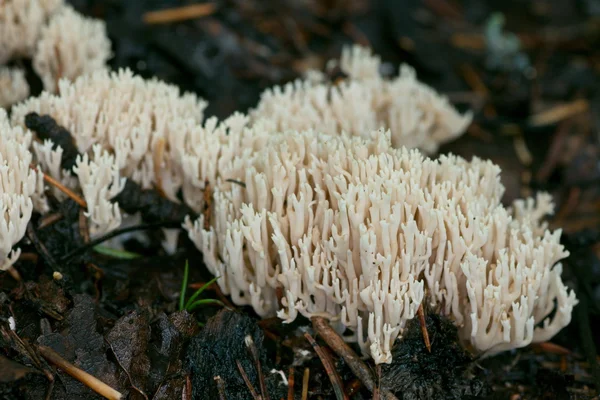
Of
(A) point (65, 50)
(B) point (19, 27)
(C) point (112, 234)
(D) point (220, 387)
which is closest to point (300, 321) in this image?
(D) point (220, 387)

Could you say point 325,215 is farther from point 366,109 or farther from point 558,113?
point 558,113

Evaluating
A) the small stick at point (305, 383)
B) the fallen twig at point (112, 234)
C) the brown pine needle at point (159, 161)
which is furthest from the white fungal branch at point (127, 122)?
the small stick at point (305, 383)

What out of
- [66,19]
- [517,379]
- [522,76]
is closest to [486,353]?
[517,379]

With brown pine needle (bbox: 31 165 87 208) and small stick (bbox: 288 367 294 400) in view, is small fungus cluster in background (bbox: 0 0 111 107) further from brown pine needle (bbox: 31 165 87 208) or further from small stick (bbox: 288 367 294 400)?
small stick (bbox: 288 367 294 400)

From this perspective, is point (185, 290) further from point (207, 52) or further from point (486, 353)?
point (207, 52)

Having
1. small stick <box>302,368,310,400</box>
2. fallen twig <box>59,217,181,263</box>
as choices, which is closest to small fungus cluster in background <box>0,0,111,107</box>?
fallen twig <box>59,217,181,263</box>

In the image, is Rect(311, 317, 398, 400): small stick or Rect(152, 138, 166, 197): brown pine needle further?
Rect(152, 138, 166, 197): brown pine needle
